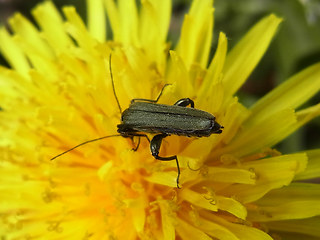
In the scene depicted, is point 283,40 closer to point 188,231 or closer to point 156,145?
point 156,145

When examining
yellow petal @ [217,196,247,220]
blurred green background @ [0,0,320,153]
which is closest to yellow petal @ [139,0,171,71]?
blurred green background @ [0,0,320,153]

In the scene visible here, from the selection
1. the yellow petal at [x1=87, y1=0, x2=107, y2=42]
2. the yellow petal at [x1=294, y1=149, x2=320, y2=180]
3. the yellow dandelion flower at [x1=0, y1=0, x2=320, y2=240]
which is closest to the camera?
the yellow dandelion flower at [x1=0, y1=0, x2=320, y2=240]

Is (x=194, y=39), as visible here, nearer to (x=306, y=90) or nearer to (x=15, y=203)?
(x=306, y=90)

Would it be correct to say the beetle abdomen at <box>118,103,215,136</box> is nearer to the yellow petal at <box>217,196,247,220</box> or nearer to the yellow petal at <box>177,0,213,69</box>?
the yellow petal at <box>217,196,247,220</box>

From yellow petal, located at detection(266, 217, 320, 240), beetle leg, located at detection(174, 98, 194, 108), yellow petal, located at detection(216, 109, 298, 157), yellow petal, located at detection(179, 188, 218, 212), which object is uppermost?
beetle leg, located at detection(174, 98, 194, 108)

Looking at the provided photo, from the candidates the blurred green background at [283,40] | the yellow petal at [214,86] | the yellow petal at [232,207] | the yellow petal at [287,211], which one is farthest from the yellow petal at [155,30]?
the yellow petal at [287,211]

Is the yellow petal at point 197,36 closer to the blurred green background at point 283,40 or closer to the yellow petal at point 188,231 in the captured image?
the blurred green background at point 283,40
